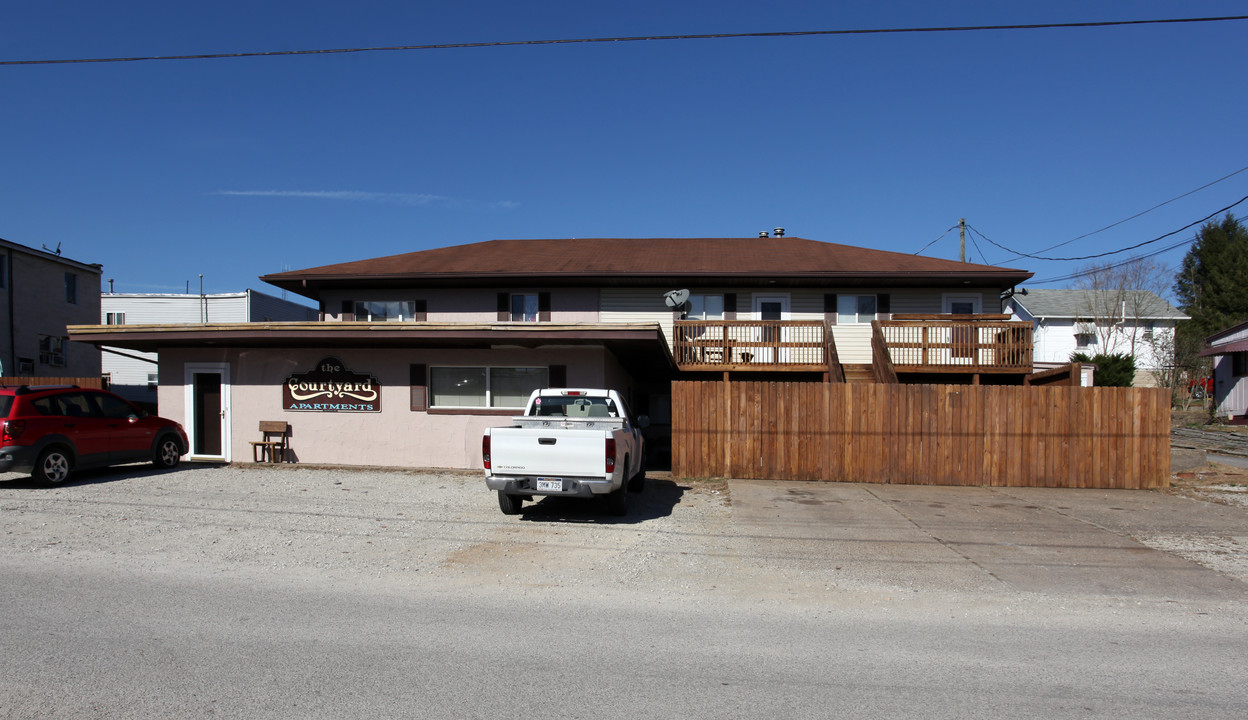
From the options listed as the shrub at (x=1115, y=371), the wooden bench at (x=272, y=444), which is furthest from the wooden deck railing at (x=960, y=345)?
the wooden bench at (x=272, y=444)

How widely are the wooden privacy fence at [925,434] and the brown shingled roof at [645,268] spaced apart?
6502mm

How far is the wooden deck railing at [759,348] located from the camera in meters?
18.8

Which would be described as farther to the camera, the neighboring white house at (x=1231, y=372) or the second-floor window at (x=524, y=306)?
the neighboring white house at (x=1231, y=372)

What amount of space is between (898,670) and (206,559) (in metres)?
6.73

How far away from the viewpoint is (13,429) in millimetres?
11320

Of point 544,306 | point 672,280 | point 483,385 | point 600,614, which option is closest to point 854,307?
point 672,280

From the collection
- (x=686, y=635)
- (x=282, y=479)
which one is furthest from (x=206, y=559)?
(x=282, y=479)

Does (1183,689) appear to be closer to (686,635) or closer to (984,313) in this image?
(686,635)

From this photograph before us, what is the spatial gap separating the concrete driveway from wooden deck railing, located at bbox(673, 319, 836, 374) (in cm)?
563

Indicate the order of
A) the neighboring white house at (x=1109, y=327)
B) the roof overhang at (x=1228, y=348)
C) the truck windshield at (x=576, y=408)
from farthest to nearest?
the neighboring white house at (x=1109, y=327)
the roof overhang at (x=1228, y=348)
the truck windshield at (x=576, y=408)

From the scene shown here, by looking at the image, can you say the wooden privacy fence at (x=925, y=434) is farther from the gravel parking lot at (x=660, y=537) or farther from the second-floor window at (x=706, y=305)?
the second-floor window at (x=706, y=305)

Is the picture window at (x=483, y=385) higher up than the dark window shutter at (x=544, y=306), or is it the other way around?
the dark window shutter at (x=544, y=306)

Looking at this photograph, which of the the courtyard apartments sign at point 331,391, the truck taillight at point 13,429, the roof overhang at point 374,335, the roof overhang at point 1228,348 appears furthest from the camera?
the roof overhang at point 1228,348

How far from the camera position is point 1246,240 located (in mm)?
53906
